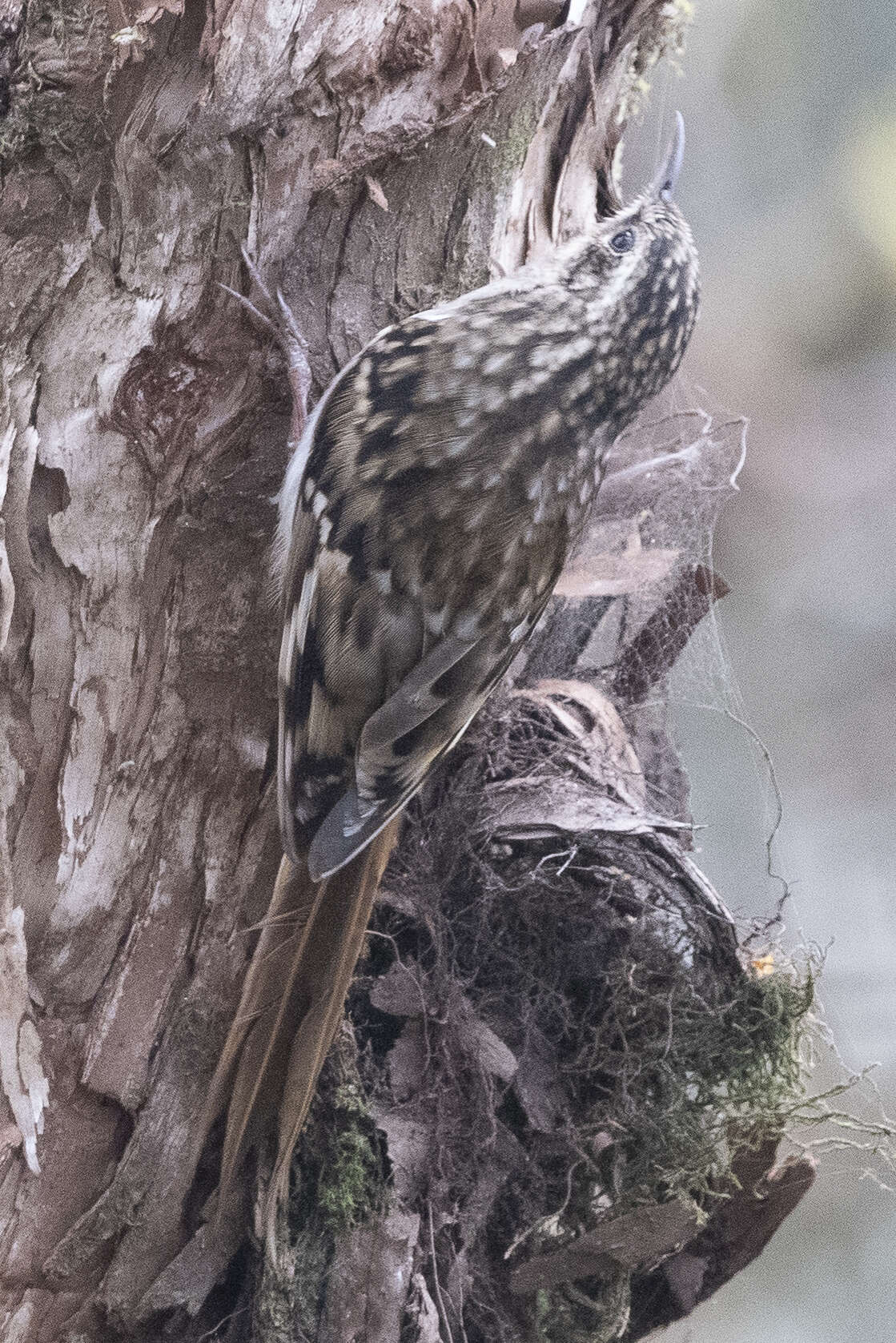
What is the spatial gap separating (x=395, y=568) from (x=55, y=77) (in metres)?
0.78

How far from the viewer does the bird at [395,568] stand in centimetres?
151

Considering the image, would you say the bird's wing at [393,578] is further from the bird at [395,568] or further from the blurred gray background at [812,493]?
the blurred gray background at [812,493]

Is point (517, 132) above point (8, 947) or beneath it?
above

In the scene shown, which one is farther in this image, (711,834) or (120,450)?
(711,834)

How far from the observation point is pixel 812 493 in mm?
2955

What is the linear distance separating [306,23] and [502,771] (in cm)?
109

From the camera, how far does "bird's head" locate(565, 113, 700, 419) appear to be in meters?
1.75

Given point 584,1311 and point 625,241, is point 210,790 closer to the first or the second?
point 584,1311

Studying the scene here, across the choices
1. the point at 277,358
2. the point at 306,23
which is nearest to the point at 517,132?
the point at 306,23

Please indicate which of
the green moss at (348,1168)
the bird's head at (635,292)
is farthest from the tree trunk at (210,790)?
the bird's head at (635,292)

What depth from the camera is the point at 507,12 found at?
168 cm

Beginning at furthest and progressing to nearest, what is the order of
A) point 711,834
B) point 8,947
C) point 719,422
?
point 719,422 → point 711,834 → point 8,947

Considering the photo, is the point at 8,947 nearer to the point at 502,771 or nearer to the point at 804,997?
the point at 502,771

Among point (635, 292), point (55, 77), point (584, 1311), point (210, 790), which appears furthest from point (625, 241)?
point (584, 1311)
